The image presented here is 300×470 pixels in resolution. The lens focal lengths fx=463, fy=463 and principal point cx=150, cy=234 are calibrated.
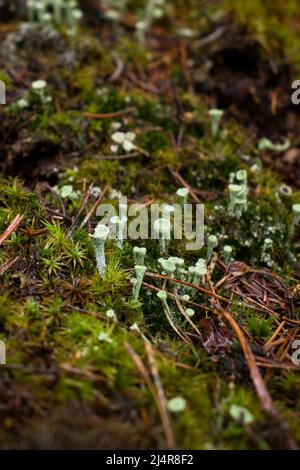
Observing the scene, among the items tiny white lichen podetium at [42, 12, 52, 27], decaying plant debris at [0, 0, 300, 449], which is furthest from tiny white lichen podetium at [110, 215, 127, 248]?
tiny white lichen podetium at [42, 12, 52, 27]

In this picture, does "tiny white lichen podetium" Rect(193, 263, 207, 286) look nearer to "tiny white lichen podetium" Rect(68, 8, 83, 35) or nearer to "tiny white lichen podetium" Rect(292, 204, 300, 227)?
"tiny white lichen podetium" Rect(292, 204, 300, 227)

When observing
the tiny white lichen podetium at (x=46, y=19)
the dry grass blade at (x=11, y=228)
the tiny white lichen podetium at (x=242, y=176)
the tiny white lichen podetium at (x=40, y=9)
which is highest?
the tiny white lichen podetium at (x=40, y=9)

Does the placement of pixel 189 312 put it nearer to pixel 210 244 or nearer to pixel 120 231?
pixel 210 244

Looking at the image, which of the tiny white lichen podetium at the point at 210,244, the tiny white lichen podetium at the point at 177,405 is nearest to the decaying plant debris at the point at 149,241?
the tiny white lichen podetium at the point at 177,405

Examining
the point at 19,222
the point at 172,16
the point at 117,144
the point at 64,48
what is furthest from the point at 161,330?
the point at 172,16

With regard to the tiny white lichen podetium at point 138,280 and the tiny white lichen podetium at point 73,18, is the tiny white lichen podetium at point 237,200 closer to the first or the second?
the tiny white lichen podetium at point 138,280
